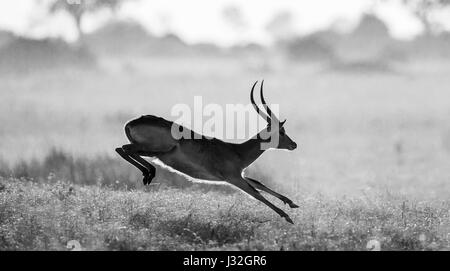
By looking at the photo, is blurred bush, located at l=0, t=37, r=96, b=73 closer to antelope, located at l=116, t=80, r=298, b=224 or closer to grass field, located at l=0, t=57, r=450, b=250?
grass field, located at l=0, t=57, r=450, b=250

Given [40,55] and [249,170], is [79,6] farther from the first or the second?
[249,170]

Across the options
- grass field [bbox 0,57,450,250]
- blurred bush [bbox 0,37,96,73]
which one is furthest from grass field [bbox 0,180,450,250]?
blurred bush [bbox 0,37,96,73]

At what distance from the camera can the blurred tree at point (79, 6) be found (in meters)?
16.9

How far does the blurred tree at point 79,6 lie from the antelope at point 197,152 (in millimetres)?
8514

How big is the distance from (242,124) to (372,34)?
13.1 feet

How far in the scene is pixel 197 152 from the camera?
9.20 m

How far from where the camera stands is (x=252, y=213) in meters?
9.87

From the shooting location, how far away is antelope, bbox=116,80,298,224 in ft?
29.4

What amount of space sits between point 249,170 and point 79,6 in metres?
6.09

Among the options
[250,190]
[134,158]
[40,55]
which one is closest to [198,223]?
[250,190]

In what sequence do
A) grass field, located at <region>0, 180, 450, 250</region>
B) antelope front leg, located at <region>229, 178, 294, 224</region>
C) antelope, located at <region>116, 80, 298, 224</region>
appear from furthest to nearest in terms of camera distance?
antelope, located at <region>116, 80, 298, 224</region> → antelope front leg, located at <region>229, 178, 294, 224</region> → grass field, located at <region>0, 180, 450, 250</region>

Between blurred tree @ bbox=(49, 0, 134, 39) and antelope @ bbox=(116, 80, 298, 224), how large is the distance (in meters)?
8.51
